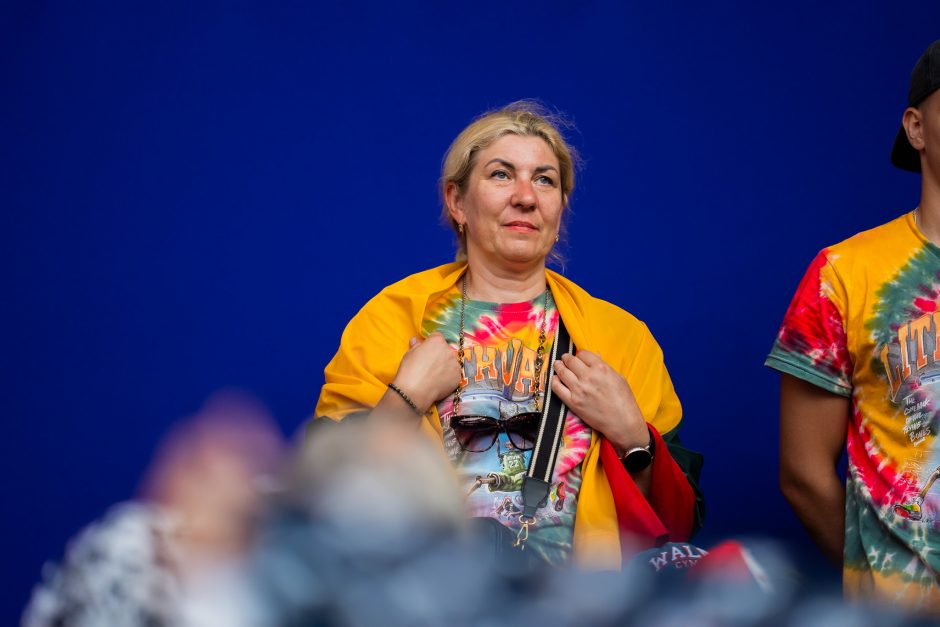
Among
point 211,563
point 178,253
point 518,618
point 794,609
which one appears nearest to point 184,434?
point 211,563

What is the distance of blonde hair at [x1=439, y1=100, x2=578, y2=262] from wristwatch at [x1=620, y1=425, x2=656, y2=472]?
0.48m

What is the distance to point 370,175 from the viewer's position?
2.62 metres

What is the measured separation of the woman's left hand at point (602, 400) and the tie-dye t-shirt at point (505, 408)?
4 centimetres

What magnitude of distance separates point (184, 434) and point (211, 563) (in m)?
0.06

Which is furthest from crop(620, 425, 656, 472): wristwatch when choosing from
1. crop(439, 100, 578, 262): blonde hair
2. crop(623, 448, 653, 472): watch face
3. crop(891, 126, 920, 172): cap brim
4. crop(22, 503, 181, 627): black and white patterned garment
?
crop(22, 503, 181, 627): black and white patterned garment

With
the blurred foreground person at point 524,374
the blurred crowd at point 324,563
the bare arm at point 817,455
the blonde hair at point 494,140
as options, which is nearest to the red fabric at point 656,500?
the blurred foreground person at point 524,374

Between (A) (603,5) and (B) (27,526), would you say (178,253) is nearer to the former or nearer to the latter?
(B) (27,526)

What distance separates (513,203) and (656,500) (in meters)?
0.53

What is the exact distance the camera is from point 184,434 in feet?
1.65

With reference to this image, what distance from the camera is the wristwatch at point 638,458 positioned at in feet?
5.56

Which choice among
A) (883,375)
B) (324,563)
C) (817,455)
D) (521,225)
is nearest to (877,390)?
(883,375)

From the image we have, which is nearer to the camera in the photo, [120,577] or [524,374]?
[120,577]

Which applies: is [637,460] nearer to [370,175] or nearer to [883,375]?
[883,375]

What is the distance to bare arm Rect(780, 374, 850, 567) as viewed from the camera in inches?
66.9
